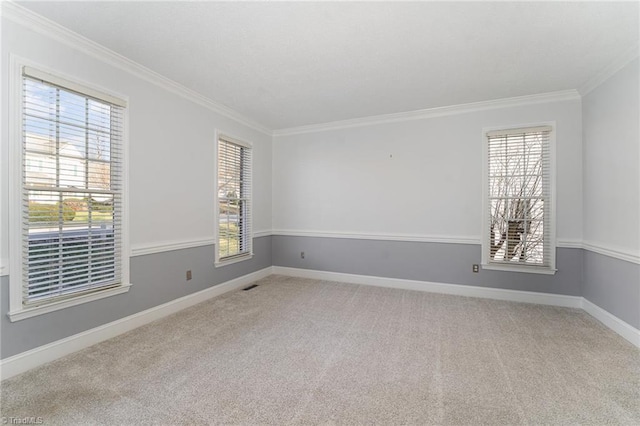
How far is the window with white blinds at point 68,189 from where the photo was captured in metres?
2.11

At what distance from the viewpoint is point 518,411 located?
1682 mm

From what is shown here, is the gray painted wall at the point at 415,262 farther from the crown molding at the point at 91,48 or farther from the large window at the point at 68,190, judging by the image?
the large window at the point at 68,190

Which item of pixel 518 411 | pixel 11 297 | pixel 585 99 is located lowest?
pixel 518 411

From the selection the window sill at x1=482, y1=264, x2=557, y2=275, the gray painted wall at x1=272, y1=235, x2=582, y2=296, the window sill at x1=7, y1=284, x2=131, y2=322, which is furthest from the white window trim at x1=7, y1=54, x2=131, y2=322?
the window sill at x1=482, y1=264, x2=557, y2=275

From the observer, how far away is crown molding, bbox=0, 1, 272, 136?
6.58ft

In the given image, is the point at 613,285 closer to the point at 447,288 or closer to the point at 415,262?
the point at 447,288

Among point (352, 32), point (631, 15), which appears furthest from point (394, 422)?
point (631, 15)

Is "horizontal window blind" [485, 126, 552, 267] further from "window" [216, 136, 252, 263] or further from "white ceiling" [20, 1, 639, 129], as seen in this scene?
"window" [216, 136, 252, 263]

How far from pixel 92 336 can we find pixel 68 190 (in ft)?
4.29

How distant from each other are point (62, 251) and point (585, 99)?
5657 millimetres

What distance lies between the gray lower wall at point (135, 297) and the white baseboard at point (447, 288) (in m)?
1.12

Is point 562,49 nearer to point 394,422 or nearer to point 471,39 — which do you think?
point 471,39

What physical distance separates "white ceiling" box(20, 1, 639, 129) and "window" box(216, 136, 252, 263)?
938 mm

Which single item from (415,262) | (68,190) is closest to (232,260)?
(68,190)
